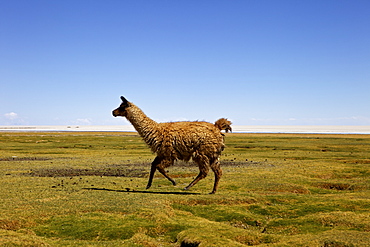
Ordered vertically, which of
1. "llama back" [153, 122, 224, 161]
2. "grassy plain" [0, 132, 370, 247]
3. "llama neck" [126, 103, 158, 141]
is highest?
"llama neck" [126, 103, 158, 141]

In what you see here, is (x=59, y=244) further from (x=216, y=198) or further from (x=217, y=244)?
(x=216, y=198)

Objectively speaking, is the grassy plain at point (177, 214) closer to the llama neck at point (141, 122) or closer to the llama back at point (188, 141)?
the llama back at point (188, 141)

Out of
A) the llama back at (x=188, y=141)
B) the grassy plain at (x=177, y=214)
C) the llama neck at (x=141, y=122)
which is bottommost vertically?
the grassy plain at (x=177, y=214)

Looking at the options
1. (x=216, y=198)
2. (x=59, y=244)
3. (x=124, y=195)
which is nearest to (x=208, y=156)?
(x=216, y=198)

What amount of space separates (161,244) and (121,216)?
289 cm

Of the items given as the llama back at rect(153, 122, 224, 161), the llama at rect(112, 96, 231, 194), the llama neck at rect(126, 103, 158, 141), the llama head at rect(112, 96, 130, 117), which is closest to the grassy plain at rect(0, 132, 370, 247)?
the llama at rect(112, 96, 231, 194)

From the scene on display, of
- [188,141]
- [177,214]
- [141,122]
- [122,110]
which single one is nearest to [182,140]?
[188,141]

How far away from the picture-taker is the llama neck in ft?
65.3

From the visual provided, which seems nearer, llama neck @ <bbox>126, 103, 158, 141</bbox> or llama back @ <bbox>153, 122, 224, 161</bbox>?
llama back @ <bbox>153, 122, 224, 161</bbox>

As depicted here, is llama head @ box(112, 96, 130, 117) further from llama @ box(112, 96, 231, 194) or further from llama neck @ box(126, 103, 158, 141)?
llama neck @ box(126, 103, 158, 141)

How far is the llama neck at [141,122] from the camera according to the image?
19.9 metres

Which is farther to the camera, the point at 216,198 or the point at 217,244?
the point at 216,198

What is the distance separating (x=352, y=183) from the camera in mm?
23734

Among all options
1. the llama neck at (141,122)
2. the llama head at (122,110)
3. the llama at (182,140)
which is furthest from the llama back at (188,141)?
the llama head at (122,110)
